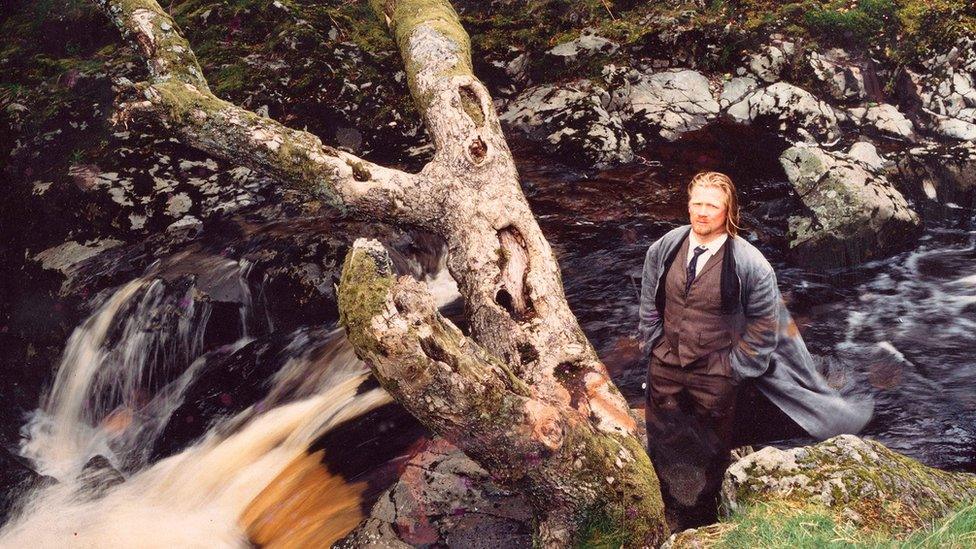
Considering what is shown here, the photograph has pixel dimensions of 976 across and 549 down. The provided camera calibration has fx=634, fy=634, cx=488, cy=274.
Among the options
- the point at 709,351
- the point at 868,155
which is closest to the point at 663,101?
the point at 868,155

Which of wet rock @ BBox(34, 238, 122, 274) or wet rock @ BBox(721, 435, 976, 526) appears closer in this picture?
wet rock @ BBox(721, 435, 976, 526)

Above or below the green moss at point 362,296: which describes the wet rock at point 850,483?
below

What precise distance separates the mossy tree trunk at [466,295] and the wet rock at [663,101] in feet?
8.75

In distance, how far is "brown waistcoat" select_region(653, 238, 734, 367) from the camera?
3213mm

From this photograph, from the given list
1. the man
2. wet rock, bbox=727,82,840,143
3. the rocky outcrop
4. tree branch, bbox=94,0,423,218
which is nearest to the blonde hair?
the man

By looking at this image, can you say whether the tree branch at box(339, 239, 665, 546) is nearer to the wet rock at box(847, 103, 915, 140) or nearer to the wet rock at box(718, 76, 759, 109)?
the wet rock at box(718, 76, 759, 109)

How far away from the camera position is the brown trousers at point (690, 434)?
3426 millimetres

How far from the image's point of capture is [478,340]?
4098mm

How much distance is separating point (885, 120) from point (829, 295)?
11.5 feet

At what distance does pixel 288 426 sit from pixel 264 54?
6704 mm

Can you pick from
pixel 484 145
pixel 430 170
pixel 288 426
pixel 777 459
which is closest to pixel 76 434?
pixel 288 426

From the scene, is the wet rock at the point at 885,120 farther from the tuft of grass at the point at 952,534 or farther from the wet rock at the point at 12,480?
the wet rock at the point at 12,480

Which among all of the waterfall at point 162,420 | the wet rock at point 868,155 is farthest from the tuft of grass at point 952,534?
the wet rock at point 868,155

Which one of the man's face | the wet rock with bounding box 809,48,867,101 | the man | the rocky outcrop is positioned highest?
the wet rock with bounding box 809,48,867,101
